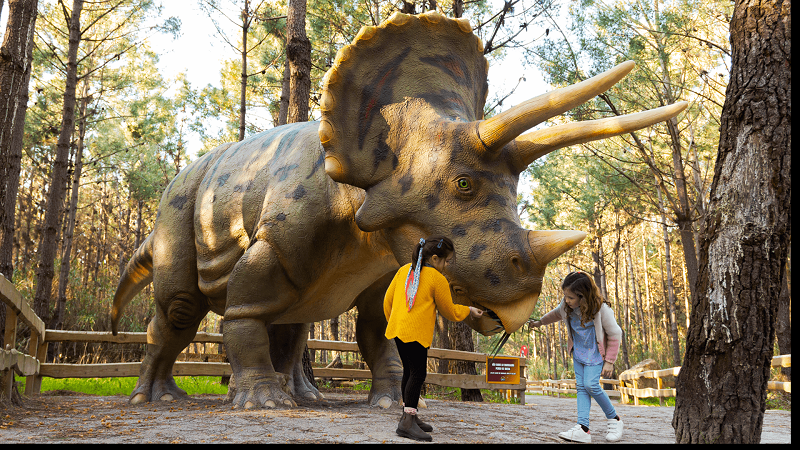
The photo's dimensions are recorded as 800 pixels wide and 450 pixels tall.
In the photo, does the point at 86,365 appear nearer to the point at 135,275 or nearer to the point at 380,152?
the point at 135,275

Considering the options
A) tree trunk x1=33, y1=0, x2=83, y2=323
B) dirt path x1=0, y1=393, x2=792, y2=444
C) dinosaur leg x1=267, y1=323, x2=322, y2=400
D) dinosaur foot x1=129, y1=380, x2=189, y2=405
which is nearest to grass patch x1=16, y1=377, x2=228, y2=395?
dinosaur foot x1=129, y1=380, x2=189, y2=405

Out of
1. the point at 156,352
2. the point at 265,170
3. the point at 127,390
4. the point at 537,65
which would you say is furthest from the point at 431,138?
the point at 537,65

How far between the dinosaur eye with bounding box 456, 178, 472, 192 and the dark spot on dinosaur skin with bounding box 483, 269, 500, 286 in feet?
1.67

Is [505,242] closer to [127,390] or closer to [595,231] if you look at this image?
[127,390]

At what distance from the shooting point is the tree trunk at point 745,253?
2.81m

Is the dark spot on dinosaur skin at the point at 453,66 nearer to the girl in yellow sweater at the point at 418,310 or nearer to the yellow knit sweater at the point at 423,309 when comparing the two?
the girl in yellow sweater at the point at 418,310

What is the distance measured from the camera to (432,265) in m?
3.29

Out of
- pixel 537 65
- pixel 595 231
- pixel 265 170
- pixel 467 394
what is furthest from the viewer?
pixel 595 231

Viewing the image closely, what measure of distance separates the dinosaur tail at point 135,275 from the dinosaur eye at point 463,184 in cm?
334

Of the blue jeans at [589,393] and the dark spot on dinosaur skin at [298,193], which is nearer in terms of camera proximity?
the blue jeans at [589,393]

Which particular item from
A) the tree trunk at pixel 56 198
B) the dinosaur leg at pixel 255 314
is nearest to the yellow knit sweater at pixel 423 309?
the dinosaur leg at pixel 255 314

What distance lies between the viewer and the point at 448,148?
354cm

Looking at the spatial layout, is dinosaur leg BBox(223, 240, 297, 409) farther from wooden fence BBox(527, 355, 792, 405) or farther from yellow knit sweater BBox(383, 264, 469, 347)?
wooden fence BBox(527, 355, 792, 405)

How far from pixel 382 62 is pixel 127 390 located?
571cm
